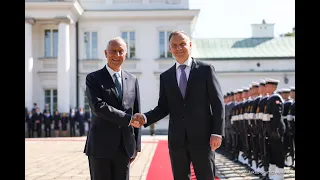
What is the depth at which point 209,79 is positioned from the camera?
4711 millimetres

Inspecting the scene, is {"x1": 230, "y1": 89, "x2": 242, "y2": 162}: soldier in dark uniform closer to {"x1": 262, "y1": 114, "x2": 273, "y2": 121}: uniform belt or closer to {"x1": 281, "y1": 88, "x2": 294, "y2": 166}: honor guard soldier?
{"x1": 281, "y1": 88, "x2": 294, "y2": 166}: honor guard soldier

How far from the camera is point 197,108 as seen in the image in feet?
15.3

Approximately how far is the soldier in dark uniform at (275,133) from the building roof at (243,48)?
23947 millimetres

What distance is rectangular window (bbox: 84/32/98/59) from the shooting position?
1262 inches

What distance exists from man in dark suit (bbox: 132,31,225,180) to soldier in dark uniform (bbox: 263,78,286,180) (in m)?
4.46

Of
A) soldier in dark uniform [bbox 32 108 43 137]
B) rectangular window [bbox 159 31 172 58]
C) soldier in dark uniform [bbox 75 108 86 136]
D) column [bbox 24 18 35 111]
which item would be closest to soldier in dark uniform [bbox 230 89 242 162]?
soldier in dark uniform [bbox 75 108 86 136]

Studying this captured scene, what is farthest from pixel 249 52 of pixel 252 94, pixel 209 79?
pixel 209 79

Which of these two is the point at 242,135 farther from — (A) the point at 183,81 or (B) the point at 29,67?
(B) the point at 29,67

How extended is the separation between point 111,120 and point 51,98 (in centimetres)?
2820

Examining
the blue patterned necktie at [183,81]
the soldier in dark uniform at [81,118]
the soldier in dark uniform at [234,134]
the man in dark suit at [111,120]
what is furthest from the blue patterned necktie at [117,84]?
the soldier in dark uniform at [81,118]

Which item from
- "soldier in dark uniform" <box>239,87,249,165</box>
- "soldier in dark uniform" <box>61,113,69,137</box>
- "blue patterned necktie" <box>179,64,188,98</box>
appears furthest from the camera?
"soldier in dark uniform" <box>61,113,69,137</box>

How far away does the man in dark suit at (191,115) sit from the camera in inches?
181

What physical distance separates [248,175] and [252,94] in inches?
93.6
